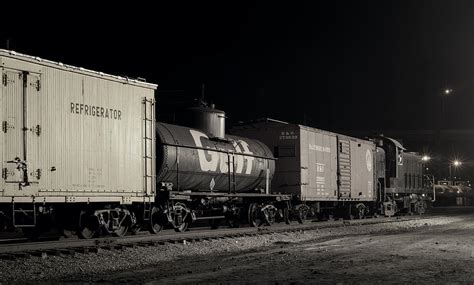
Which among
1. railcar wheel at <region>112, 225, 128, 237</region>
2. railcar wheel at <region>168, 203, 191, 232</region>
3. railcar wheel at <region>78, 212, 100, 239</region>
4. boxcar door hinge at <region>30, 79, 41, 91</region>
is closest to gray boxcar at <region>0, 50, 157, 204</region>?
boxcar door hinge at <region>30, 79, 41, 91</region>

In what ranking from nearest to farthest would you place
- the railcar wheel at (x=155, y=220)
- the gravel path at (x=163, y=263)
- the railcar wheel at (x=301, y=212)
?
the gravel path at (x=163, y=263), the railcar wheel at (x=155, y=220), the railcar wheel at (x=301, y=212)

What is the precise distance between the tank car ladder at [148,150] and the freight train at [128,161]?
27 mm

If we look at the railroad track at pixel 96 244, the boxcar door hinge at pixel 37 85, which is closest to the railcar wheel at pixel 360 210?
the railroad track at pixel 96 244

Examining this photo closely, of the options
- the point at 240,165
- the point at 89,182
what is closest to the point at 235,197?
the point at 240,165

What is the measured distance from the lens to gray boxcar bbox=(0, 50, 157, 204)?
13.0 m

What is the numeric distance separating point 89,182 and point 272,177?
9.78 m

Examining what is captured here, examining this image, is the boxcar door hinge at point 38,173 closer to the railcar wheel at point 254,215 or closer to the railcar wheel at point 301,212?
the railcar wheel at point 254,215

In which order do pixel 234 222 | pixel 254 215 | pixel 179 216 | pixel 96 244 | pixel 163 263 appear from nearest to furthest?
pixel 163 263, pixel 96 244, pixel 179 216, pixel 234 222, pixel 254 215

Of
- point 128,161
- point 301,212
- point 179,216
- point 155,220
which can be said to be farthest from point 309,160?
point 128,161

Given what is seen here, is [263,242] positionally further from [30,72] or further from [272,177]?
[30,72]

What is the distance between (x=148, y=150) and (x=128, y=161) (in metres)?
0.88

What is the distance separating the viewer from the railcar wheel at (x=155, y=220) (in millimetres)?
17580

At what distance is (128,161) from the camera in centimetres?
1617

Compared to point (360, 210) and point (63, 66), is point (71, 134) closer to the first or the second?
point (63, 66)
